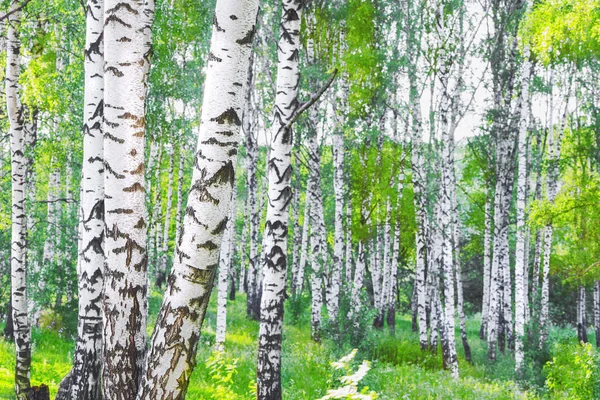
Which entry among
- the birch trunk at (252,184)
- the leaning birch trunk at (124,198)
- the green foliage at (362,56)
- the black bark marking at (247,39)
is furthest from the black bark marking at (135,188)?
the green foliage at (362,56)

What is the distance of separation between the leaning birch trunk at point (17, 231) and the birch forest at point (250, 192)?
0.03m

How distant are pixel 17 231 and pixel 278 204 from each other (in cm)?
355

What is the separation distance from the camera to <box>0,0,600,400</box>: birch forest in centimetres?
271

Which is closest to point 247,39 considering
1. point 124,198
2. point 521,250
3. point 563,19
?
point 124,198

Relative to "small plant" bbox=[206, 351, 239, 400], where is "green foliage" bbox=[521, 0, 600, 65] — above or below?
above

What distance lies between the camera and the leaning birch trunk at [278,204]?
5.79 metres

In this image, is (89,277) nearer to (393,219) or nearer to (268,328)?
(268,328)

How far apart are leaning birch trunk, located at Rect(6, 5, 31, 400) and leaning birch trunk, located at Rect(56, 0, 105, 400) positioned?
2071 millimetres

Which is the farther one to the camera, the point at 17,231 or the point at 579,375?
the point at 579,375

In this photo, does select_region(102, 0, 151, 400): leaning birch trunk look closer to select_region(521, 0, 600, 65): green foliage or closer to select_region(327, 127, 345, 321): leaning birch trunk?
select_region(521, 0, 600, 65): green foliage

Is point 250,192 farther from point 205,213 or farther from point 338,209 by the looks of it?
point 205,213

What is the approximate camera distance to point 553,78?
65.2 ft

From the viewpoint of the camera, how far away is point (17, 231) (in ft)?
21.5

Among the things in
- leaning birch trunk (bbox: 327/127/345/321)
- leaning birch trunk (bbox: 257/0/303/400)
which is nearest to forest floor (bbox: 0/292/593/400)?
leaning birch trunk (bbox: 257/0/303/400)
